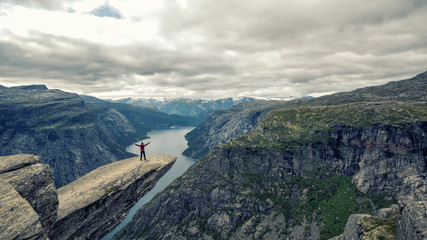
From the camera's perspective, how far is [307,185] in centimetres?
17300

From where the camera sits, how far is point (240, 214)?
557 ft

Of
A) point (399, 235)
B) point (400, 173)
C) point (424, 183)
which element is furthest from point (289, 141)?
point (399, 235)

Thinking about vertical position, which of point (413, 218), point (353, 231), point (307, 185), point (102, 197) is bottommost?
point (307, 185)

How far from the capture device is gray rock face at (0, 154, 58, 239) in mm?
17328

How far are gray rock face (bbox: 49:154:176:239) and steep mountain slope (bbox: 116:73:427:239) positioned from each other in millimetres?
143649

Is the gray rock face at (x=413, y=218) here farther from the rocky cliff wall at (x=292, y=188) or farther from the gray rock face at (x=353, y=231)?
the rocky cliff wall at (x=292, y=188)

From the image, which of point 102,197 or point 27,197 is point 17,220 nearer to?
point 27,197

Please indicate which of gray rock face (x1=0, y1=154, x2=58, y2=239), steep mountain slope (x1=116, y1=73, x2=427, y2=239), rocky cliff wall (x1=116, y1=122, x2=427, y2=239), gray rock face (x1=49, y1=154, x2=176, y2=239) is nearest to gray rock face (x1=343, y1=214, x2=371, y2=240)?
gray rock face (x1=49, y1=154, x2=176, y2=239)

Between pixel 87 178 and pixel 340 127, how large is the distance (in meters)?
212

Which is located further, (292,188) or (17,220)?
(292,188)

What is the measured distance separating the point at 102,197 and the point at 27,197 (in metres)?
12.9

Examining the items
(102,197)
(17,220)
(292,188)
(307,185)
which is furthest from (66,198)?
(307,185)

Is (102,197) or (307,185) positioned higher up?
(102,197)

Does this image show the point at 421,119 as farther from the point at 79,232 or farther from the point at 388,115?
the point at 79,232
